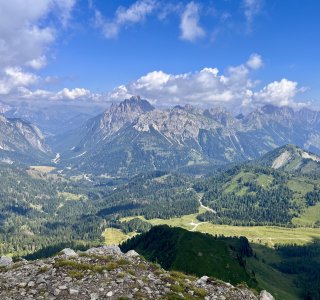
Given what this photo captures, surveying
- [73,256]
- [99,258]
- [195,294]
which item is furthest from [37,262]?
[195,294]

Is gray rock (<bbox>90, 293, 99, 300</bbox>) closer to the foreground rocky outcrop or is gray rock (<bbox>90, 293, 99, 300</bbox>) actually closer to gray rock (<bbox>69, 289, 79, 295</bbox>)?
the foreground rocky outcrop

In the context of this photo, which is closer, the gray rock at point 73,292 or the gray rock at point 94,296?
the gray rock at point 94,296

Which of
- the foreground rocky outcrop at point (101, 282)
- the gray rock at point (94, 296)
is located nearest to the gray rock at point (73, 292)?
the foreground rocky outcrop at point (101, 282)

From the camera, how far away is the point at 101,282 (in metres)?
49.0

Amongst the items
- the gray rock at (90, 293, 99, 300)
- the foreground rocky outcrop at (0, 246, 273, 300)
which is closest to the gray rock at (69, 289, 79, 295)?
the foreground rocky outcrop at (0, 246, 273, 300)

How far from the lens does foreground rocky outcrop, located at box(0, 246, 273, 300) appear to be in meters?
45.8

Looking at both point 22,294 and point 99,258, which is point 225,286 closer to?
point 99,258

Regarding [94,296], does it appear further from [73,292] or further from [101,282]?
[101,282]

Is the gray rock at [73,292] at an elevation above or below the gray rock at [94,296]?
above

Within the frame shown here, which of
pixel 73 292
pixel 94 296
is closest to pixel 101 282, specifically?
pixel 94 296

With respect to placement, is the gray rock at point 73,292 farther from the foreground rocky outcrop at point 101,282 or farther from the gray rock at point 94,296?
the gray rock at point 94,296

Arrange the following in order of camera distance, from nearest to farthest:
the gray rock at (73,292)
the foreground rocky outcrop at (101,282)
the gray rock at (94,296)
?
the gray rock at (94,296) → the gray rock at (73,292) → the foreground rocky outcrop at (101,282)

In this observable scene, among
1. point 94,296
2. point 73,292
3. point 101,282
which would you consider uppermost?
point 73,292

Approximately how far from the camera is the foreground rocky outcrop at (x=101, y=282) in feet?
150
